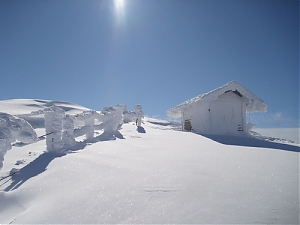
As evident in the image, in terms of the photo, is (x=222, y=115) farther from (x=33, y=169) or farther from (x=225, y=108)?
(x=33, y=169)

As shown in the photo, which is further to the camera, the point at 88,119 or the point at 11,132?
the point at 88,119

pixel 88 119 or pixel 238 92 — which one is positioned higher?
pixel 238 92

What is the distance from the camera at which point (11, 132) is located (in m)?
4.63

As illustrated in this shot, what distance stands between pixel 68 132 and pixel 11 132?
2456mm

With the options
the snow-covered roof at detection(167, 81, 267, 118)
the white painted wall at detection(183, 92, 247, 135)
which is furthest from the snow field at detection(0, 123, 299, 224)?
the white painted wall at detection(183, 92, 247, 135)

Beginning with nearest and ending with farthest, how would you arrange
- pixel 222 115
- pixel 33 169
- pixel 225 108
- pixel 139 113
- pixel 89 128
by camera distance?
pixel 33 169, pixel 89 128, pixel 222 115, pixel 225 108, pixel 139 113

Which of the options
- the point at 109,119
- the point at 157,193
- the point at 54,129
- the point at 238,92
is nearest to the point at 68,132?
the point at 54,129

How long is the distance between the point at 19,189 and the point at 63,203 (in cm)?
122

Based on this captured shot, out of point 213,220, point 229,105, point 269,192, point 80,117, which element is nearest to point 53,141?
point 80,117

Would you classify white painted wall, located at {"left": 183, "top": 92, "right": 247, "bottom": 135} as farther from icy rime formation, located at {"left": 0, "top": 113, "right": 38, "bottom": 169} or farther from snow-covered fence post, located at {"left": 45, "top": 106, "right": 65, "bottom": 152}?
icy rime formation, located at {"left": 0, "top": 113, "right": 38, "bottom": 169}

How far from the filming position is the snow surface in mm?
2707

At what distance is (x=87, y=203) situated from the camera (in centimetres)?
306

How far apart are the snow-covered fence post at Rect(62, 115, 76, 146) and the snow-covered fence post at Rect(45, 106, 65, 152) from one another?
0.47m

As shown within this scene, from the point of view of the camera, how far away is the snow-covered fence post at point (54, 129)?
625cm
